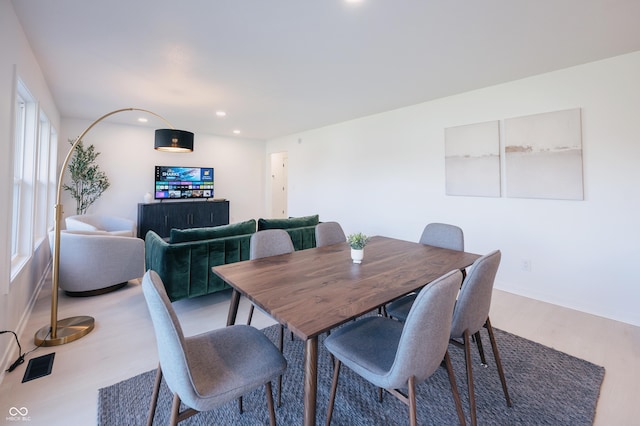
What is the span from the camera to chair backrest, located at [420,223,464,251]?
93.2 inches

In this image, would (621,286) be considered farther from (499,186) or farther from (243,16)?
(243,16)

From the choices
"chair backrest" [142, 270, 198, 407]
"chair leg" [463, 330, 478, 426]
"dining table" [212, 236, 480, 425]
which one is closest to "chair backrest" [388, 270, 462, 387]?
"dining table" [212, 236, 480, 425]

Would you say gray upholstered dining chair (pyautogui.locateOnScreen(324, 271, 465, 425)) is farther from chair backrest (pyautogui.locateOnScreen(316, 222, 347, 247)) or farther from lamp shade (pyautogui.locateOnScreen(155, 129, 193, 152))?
lamp shade (pyautogui.locateOnScreen(155, 129, 193, 152))

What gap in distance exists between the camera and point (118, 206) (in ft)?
18.8

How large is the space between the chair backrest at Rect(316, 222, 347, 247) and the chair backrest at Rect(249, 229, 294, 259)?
415 millimetres

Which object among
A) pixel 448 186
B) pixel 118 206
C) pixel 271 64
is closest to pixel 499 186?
pixel 448 186

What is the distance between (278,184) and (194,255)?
5.31m

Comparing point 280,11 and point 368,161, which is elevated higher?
point 280,11

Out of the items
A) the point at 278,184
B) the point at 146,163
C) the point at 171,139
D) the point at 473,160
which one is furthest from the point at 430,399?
the point at 278,184

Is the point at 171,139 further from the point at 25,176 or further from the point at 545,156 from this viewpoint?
the point at 545,156

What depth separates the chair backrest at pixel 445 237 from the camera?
2.37 metres

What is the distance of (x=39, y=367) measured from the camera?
1885 millimetres

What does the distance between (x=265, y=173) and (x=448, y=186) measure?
5.11 metres

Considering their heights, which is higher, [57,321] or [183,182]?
[183,182]
